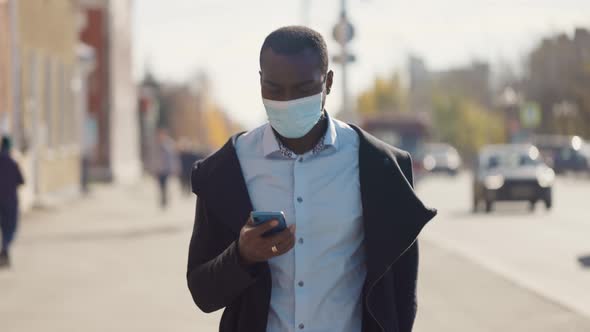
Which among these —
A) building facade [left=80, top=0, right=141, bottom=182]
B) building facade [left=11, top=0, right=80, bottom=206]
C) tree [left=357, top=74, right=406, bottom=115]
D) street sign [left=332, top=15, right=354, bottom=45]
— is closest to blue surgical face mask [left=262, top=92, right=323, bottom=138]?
street sign [left=332, top=15, right=354, bottom=45]

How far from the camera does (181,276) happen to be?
14.7 m

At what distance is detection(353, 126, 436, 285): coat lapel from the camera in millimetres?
3650

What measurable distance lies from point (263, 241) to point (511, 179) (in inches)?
1042

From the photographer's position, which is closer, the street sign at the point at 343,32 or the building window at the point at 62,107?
the street sign at the point at 343,32

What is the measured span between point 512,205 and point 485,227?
34.3 ft

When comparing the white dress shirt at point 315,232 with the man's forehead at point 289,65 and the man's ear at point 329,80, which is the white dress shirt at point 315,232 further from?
the man's forehead at point 289,65

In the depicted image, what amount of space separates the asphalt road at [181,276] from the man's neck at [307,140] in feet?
22.0

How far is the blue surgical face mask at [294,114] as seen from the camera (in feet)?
11.4

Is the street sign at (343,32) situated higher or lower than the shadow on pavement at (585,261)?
higher

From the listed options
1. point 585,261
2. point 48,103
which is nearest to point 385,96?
point 48,103

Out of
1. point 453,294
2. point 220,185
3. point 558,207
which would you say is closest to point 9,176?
point 453,294

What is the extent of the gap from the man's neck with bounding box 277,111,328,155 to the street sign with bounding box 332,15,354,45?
20569 millimetres

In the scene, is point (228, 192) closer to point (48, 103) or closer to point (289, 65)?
point (289, 65)

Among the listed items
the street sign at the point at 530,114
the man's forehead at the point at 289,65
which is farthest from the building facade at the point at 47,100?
the street sign at the point at 530,114
